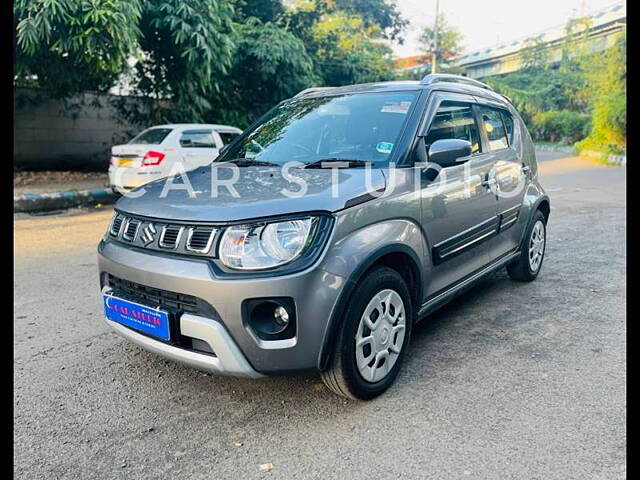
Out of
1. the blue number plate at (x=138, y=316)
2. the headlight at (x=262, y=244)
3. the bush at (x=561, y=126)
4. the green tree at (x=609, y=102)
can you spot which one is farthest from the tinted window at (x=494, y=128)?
the bush at (x=561, y=126)

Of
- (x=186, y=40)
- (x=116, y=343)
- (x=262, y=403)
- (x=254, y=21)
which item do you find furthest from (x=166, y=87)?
(x=262, y=403)

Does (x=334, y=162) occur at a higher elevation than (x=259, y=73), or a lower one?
lower

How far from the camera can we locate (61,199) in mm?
9188

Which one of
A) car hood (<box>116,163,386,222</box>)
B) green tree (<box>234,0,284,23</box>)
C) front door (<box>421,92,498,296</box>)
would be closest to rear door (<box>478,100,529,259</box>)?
front door (<box>421,92,498,296</box>)

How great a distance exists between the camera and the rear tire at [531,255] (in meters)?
4.60

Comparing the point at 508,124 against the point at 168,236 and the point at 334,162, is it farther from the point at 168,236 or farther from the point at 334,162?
the point at 168,236

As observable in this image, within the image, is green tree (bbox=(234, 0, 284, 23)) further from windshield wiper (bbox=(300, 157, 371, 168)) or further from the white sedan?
windshield wiper (bbox=(300, 157, 371, 168))

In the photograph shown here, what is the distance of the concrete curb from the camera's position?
8.77 metres

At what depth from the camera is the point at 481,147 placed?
12.8 ft

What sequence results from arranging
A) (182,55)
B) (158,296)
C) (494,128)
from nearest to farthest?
1. (158,296)
2. (494,128)
3. (182,55)

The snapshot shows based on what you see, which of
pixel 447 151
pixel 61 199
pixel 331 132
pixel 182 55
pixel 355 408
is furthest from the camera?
pixel 182 55

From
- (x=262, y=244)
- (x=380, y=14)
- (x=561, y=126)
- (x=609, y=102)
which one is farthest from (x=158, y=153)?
(x=561, y=126)

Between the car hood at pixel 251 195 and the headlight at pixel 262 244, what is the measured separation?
6cm

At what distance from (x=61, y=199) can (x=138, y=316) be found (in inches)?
299
